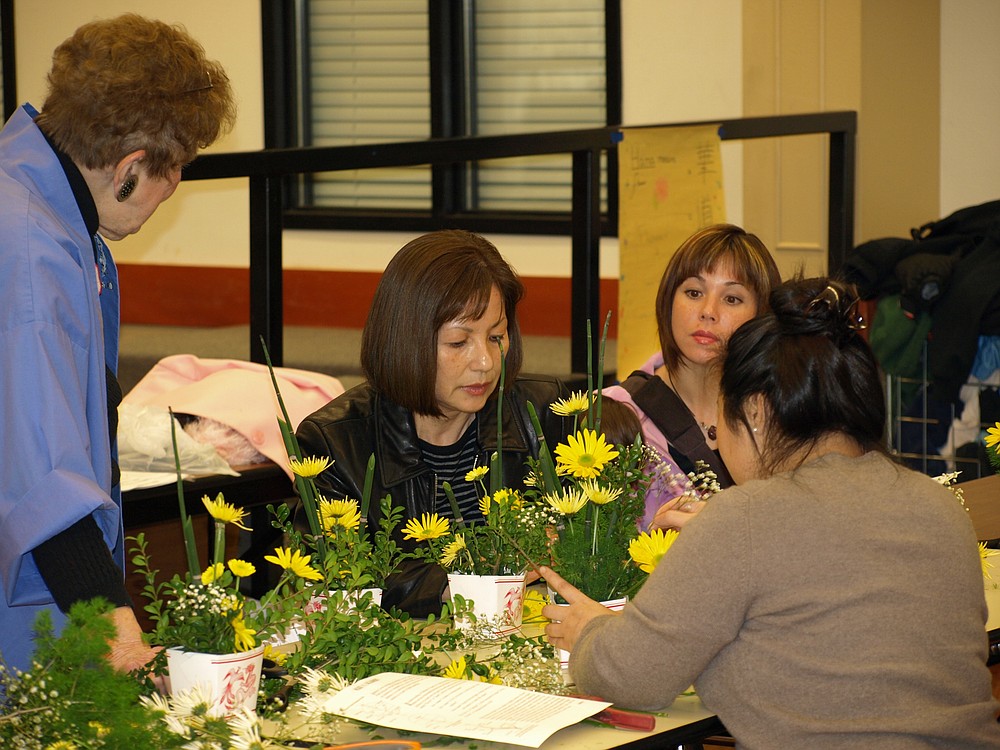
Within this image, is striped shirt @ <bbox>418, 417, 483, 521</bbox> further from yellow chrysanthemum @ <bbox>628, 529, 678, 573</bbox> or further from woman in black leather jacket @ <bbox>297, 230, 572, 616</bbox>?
yellow chrysanthemum @ <bbox>628, 529, 678, 573</bbox>

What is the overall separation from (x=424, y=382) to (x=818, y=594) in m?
1.04

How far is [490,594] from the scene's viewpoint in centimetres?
187

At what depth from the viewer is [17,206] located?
170 cm

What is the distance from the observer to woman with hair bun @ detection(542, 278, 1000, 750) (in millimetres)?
1502

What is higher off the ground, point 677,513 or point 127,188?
point 127,188

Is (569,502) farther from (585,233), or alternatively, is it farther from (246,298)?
(246,298)

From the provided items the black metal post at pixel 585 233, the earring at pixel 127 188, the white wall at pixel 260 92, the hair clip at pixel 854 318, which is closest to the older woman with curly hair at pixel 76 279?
the earring at pixel 127 188

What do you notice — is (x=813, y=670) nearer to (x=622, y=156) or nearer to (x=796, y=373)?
(x=796, y=373)

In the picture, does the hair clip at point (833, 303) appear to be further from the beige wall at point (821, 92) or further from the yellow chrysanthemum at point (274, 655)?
the beige wall at point (821, 92)

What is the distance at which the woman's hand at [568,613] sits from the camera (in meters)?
1.75

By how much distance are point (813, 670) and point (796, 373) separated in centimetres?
36

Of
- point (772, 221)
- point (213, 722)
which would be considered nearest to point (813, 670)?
point (213, 722)

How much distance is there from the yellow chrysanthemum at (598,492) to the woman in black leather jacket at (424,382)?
0.64 meters

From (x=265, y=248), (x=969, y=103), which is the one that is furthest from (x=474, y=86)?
(x=265, y=248)
